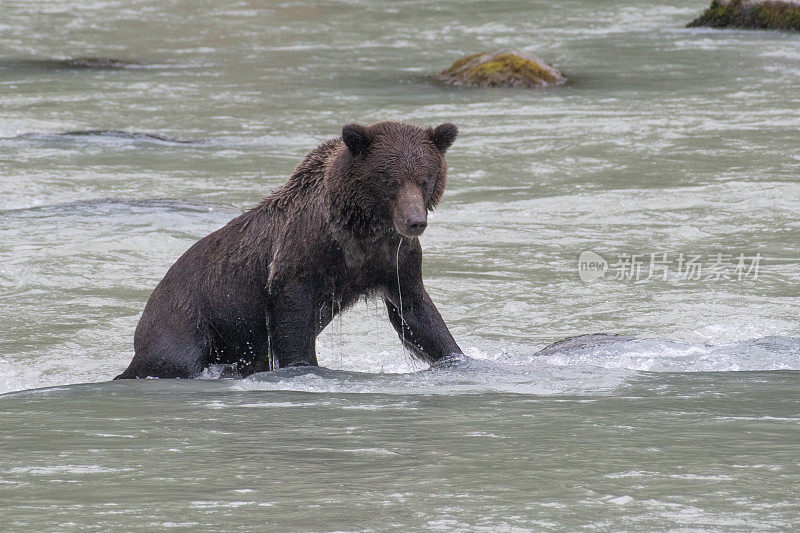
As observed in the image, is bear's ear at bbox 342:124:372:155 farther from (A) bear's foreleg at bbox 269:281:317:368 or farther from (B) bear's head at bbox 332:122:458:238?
(A) bear's foreleg at bbox 269:281:317:368

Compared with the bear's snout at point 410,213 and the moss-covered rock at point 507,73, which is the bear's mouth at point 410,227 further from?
the moss-covered rock at point 507,73

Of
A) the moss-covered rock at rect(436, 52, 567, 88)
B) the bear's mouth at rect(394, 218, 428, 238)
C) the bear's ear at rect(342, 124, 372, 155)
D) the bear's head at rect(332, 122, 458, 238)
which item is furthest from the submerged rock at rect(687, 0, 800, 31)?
the bear's mouth at rect(394, 218, 428, 238)

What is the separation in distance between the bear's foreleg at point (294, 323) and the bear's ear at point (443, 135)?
113 centimetres

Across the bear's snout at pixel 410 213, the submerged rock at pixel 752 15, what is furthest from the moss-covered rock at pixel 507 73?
the bear's snout at pixel 410 213

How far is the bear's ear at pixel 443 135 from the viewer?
725cm

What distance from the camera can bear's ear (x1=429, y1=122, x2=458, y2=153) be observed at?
7.25m

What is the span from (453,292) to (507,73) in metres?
11.7

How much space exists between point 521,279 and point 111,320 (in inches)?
134

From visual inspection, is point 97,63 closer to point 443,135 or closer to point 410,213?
point 443,135

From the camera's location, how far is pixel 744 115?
17500 mm

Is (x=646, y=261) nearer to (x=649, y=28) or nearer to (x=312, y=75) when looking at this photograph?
(x=312, y=75)

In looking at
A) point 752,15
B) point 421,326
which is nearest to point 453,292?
point 421,326

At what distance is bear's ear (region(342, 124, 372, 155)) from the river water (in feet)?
3.45

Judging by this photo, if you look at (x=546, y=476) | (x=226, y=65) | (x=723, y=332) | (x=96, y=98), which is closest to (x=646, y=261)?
(x=723, y=332)
